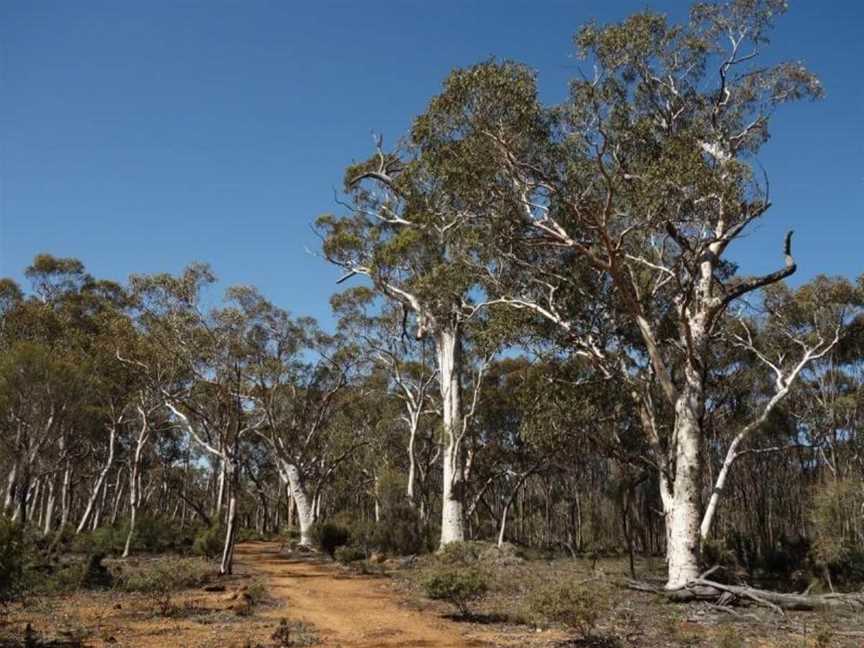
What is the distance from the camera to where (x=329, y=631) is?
35.9 feet

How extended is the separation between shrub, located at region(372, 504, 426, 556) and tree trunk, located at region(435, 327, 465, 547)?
3.15 m

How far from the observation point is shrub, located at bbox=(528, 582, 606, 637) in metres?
9.50

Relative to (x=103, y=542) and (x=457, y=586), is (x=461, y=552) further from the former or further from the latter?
(x=103, y=542)

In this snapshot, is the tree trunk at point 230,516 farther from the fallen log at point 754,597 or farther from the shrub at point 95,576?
the fallen log at point 754,597

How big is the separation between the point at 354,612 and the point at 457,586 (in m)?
2.25

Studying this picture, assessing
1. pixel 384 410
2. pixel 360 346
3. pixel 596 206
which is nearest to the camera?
pixel 596 206

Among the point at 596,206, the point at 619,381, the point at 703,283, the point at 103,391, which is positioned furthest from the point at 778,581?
the point at 103,391

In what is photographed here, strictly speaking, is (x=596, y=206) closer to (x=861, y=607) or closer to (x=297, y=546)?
(x=861, y=607)

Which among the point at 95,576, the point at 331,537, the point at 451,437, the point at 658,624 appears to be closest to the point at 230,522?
the point at 95,576

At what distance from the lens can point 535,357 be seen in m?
21.0

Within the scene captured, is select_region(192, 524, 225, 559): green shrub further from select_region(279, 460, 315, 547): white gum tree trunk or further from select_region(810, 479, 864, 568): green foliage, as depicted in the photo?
select_region(810, 479, 864, 568): green foliage

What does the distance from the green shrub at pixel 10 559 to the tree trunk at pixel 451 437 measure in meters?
13.7

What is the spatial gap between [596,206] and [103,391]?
2164cm

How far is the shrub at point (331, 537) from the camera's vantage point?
26.7 m
